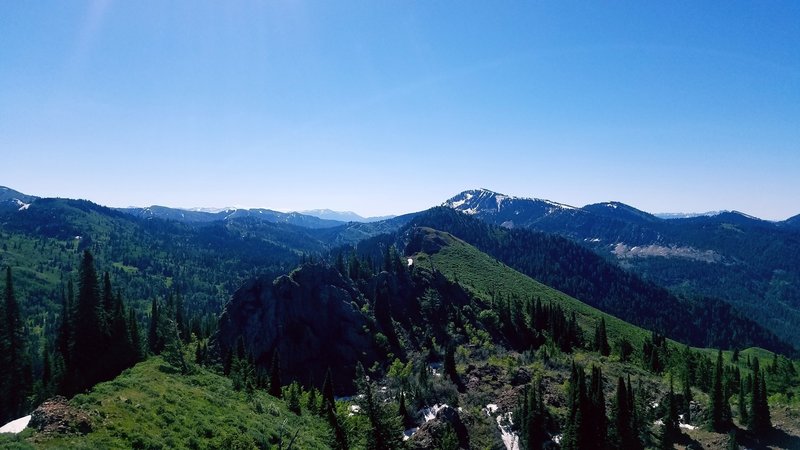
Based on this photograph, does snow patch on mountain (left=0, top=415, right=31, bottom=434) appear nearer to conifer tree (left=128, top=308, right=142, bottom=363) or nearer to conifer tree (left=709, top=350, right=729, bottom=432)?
conifer tree (left=128, top=308, right=142, bottom=363)

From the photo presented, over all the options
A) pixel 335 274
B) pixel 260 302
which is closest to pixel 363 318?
pixel 335 274

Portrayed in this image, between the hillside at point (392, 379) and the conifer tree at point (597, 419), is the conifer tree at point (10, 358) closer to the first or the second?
the hillside at point (392, 379)

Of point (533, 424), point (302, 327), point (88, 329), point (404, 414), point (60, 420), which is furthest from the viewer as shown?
point (302, 327)

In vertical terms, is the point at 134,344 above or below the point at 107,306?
below

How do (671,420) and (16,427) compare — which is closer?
(16,427)

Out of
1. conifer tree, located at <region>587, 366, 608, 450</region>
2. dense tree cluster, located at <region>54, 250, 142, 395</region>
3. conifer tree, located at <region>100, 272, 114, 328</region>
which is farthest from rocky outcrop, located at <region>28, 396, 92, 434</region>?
conifer tree, located at <region>587, 366, 608, 450</region>

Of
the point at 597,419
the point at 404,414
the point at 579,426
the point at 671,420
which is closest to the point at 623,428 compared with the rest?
the point at 597,419

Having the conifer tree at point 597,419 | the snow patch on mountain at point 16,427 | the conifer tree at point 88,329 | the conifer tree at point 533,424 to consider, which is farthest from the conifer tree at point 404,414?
the snow patch on mountain at point 16,427

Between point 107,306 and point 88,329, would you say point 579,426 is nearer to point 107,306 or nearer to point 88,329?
point 88,329

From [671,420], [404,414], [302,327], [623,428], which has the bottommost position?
[671,420]
